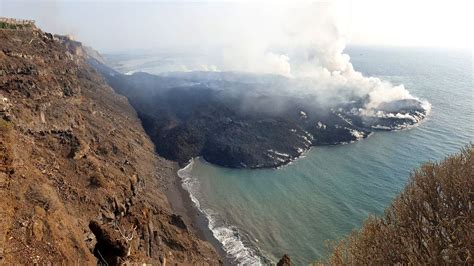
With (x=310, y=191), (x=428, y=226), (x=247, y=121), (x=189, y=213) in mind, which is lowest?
(x=189, y=213)

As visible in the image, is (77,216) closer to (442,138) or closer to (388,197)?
(388,197)

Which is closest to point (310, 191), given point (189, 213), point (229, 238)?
point (229, 238)

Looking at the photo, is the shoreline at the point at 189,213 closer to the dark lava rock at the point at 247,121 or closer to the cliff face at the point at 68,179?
the cliff face at the point at 68,179

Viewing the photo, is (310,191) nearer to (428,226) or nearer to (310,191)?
(310,191)

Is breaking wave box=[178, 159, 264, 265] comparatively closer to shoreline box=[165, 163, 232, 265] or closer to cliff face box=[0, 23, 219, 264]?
shoreline box=[165, 163, 232, 265]

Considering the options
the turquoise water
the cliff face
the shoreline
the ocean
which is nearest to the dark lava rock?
the ocean

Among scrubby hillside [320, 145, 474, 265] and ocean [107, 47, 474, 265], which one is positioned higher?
scrubby hillside [320, 145, 474, 265]

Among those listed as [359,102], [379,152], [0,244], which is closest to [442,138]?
[379,152]
